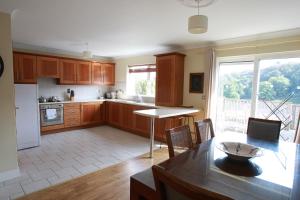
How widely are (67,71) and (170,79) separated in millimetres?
2852

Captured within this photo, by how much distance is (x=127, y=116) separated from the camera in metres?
4.95

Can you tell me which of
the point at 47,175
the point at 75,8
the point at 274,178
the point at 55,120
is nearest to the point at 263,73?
the point at 274,178

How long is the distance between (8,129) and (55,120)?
2156 mm

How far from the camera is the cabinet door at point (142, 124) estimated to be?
4416 millimetres

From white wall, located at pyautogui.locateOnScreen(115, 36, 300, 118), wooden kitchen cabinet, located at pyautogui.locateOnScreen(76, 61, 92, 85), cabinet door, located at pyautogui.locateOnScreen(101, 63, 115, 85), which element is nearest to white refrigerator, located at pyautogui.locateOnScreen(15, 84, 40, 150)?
wooden kitchen cabinet, located at pyautogui.locateOnScreen(76, 61, 92, 85)

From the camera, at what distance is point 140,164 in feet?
9.71

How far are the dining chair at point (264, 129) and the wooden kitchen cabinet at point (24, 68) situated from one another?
15.2 feet

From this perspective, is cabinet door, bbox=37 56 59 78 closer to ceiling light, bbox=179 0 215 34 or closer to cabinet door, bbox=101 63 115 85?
cabinet door, bbox=101 63 115 85

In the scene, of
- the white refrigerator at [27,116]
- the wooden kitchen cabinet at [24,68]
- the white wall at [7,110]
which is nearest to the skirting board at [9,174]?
the white wall at [7,110]

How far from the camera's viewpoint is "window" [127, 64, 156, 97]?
16.9 ft

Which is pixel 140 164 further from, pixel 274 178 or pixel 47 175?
pixel 274 178

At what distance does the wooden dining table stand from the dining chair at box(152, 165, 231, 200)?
87mm

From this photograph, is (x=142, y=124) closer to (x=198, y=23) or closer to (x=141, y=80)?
(x=141, y=80)

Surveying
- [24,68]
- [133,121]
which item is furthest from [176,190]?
[24,68]
